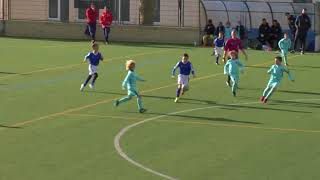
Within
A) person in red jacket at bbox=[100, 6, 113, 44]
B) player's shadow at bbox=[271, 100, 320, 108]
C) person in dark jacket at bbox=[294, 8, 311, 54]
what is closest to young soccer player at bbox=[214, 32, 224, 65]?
person in dark jacket at bbox=[294, 8, 311, 54]

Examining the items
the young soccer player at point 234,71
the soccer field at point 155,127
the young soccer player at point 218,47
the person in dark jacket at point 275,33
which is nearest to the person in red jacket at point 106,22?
the person in dark jacket at point 275,33

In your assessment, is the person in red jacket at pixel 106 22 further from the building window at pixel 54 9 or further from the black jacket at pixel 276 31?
the building window at pixel 54 9

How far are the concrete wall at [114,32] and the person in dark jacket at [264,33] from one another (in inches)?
157

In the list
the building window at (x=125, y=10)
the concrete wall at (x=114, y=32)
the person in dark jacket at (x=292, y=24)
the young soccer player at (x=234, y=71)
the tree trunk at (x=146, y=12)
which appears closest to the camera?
the young soccer player at (x=234, y=71)

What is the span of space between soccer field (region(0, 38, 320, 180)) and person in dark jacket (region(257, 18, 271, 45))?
34.8 ft

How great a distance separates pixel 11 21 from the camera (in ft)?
157

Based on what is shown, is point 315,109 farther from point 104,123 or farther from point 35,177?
point 35,177

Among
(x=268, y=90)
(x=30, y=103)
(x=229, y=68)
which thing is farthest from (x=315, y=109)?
(x=30, y=103)

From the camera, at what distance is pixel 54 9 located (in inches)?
2060

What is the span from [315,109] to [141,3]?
28.8 m

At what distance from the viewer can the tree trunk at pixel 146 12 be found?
4907 cm

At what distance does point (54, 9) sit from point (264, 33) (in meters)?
16.0

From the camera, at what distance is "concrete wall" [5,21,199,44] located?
4547 cm

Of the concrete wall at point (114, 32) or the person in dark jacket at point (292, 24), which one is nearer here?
the person in dark jacket at point (292, 24)
